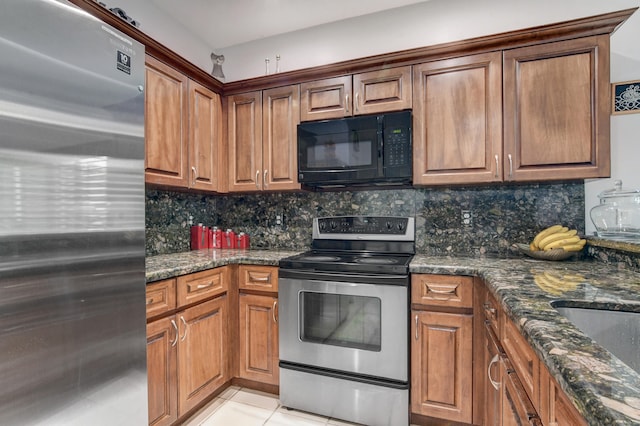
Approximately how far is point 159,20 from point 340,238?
2091mm

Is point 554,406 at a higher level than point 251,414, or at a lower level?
higher

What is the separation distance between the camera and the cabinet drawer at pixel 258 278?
2.02 meters

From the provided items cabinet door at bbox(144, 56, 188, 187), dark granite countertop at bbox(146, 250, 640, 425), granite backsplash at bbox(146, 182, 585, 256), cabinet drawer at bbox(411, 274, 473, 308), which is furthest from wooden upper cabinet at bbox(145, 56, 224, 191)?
cabinet drawer at bbox(411, 274, 473, 308)

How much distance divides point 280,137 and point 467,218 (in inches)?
57.0

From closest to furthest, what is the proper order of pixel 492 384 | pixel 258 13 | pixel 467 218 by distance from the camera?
pixel 492 384 < pixel 467 218 < pixel 258 13

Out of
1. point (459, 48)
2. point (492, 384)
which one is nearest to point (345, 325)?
point (492, 384)

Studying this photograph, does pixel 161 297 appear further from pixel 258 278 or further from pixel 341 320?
pixel 341 320

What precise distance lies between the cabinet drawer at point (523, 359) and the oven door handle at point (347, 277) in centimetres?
59

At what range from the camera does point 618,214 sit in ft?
5.59

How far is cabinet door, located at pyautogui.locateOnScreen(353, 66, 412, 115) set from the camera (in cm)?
201

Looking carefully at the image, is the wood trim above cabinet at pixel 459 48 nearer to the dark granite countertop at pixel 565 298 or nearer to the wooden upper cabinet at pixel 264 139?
the wooden upper cabinet at pixel 264 139

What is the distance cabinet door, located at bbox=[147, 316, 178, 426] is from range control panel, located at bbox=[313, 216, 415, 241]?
121cm

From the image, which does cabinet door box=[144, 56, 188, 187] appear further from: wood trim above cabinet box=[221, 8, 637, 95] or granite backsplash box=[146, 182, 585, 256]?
wood trim above cabinet box=[221, 8, 637, 95]

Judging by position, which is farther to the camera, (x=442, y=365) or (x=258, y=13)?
(x=258, y=13)
